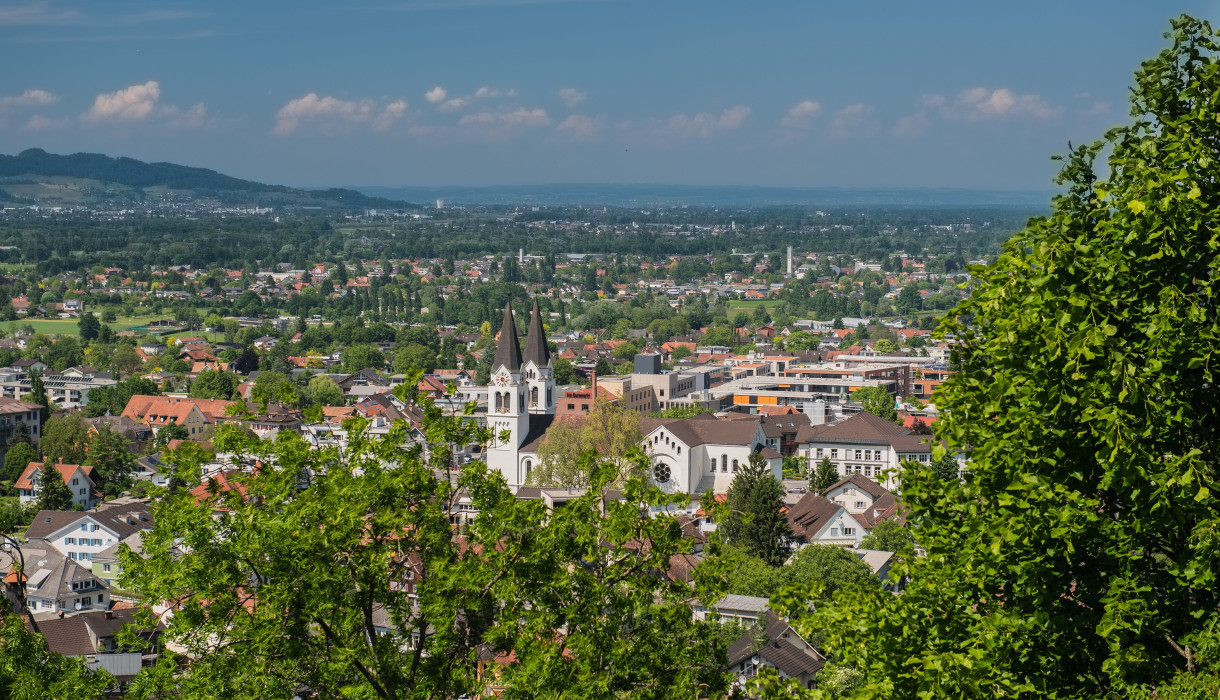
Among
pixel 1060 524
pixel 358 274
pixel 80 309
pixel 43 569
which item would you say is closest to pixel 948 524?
pixel 1060 524

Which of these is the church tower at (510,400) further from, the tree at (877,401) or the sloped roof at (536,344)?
the tree at (877,401)

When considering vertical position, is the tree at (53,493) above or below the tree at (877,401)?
above

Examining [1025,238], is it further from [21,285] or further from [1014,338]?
[21,285]

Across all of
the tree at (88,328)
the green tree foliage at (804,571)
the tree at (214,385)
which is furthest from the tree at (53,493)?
the tree at (88,328)

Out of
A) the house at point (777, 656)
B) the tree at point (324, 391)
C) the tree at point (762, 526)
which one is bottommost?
the tree at point (324, 391)

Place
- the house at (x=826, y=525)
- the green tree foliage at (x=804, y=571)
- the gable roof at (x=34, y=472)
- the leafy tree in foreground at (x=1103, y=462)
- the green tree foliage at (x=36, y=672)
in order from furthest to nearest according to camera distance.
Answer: the gable roof at (x=34, y=472)
the house at (x=826, y=525)
the green tree foliage at (x=804, y=571)
the green tree foliage at (x=36, y=672)
the leafy tree in foreground at (x=1103, y=462)

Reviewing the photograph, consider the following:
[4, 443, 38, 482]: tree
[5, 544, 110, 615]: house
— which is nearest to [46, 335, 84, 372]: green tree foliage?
[4, 443, 38, 482]: tree
